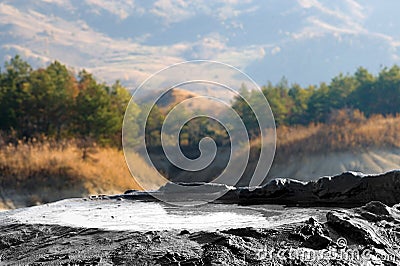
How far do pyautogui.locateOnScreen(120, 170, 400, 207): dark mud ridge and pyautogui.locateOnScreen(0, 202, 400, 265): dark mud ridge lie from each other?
59cm

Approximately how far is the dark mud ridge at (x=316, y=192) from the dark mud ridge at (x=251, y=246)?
589 millimetres

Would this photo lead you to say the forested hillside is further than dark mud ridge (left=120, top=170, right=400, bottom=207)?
Yes

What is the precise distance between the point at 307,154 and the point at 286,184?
1254 cm

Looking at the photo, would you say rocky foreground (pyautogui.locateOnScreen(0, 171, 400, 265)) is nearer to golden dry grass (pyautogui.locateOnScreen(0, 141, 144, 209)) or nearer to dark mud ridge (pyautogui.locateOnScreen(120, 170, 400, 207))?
dark mud ridge (pyautogui.locateOnScreen(120, 170, 400, 207))

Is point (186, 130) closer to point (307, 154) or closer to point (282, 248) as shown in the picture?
point (307, 154)

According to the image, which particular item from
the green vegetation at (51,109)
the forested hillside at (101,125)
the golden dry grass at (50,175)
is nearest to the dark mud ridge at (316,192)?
the forested hillside at (101,125)

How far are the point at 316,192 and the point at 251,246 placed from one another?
4.01ft

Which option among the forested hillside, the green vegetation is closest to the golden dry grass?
the forested hillside

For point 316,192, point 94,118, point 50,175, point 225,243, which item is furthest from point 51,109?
point 225,243

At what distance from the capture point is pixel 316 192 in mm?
3189

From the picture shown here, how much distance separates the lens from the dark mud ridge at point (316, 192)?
9.80 ft

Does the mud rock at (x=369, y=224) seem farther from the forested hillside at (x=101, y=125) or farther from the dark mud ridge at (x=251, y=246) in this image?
the forested hillside at (x=101, y=125)

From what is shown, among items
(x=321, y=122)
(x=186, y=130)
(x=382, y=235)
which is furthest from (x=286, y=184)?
(x=321, y=122)

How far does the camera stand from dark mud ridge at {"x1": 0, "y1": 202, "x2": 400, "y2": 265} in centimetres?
200
